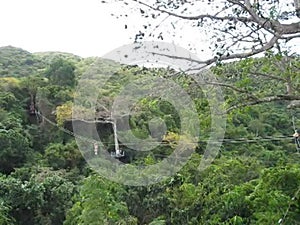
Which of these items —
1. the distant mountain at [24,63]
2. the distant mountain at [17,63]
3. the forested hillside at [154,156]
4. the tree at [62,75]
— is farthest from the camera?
the distant mountain at [17,63]

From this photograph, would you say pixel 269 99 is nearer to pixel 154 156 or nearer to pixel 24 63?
pixel 154 156

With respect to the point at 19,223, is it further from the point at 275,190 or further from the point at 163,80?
the point at 163,80

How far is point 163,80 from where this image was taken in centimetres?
298

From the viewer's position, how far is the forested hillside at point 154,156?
315 cm

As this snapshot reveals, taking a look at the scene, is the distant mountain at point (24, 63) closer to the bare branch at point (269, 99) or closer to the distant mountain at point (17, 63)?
the distant mountain at point (17, 63)

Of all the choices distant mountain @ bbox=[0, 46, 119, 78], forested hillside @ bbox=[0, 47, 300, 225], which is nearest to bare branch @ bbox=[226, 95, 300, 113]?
forested hillside @ bbox=[0, 47, 300, 225]

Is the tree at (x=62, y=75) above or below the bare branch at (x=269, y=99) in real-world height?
below

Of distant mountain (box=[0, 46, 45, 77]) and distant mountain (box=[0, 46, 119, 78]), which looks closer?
distant mountain (box=[0, 46, 119, 78])

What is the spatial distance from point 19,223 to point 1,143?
3.32 m

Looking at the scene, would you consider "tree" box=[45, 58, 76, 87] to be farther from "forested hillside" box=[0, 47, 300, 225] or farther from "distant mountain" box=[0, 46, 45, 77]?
"distant mountain" box=[0, 46, 45, 77]

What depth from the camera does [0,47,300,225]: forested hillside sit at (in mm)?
3154

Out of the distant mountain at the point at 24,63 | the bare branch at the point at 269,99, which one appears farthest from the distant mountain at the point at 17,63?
the bare branch at the point at 269,99

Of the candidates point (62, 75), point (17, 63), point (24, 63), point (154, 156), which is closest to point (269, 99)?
point (154, 156)

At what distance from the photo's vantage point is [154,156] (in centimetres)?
1174
